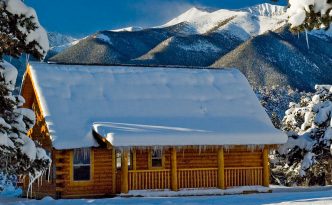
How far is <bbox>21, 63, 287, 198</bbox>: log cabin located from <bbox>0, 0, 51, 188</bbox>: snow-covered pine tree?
272 inches

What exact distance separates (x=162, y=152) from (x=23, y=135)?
10433 mm

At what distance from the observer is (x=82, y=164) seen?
2483cm

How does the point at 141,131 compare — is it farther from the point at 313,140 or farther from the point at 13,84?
the point at 313,140

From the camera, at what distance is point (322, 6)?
945 centimetres

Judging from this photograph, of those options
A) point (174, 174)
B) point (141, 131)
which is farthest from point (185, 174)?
point (141, 131)

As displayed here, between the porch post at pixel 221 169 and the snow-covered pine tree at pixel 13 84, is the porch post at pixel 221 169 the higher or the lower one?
the lower one

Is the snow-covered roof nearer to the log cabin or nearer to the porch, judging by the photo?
the log cabin

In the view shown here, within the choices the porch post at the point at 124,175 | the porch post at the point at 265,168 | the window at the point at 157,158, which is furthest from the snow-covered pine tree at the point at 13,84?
the porch post at the point at 265,168

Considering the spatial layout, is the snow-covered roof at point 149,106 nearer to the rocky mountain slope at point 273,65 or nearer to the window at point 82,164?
the window at point 82,164

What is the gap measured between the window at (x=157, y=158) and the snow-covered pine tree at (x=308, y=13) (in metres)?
16.9

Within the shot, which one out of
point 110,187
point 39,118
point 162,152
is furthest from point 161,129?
point 39,118

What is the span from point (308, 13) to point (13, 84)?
8.55m

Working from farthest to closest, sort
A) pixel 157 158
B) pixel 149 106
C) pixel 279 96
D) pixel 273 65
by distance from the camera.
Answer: pixel 273 65 → pixel 279 96 → pixel 149 106 → pixel 157 158

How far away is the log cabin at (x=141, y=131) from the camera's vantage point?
24.3 m
